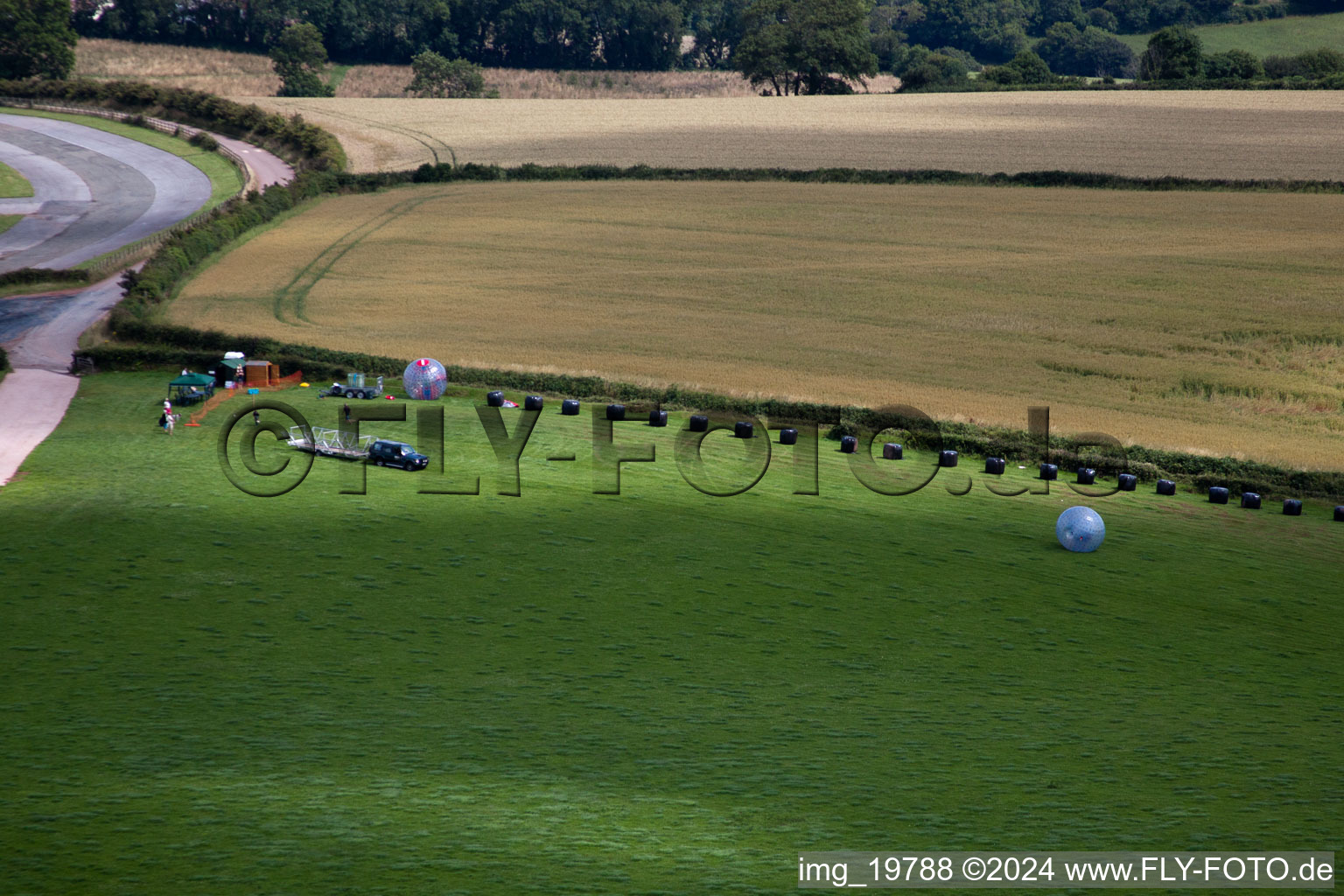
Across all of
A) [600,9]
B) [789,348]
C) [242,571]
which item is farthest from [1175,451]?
[600,9]

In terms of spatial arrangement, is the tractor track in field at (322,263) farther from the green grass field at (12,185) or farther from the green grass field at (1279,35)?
the green grass field at (1279,35)

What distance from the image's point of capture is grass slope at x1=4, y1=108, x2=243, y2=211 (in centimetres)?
8700

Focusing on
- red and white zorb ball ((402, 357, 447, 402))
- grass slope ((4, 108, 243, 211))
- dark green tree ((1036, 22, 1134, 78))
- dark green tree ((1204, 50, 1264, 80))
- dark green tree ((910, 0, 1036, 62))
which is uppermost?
dark green tree ((910, 0, 1036, 62))

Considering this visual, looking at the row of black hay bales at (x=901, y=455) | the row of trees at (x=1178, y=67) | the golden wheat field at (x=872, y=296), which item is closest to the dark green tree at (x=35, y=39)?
the golden wheat field at (x=872, y=296)

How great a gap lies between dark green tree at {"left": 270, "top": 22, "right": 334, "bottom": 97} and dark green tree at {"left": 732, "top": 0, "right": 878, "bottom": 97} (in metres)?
48.0

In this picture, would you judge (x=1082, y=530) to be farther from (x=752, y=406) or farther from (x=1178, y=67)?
(x=1178, y=67)

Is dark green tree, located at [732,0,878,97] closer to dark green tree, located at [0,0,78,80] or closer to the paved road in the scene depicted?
the paved road

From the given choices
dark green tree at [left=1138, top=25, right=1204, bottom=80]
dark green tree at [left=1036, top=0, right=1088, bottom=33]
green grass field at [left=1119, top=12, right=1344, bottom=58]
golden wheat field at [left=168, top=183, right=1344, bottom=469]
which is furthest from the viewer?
dark green tree at [left=1036, top=0, right=1088, bottom=33]

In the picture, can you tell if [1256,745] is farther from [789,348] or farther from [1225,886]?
[789,348]

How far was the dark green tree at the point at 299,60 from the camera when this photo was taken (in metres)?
130

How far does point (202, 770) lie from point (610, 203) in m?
66.0

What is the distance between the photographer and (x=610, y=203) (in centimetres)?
8038

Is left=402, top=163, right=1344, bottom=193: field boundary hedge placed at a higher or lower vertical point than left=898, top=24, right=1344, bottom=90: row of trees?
lower

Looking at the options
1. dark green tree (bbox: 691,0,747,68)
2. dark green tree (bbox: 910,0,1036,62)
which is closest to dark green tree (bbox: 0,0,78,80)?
dark green tree (bbox: 691,0,747,68)
